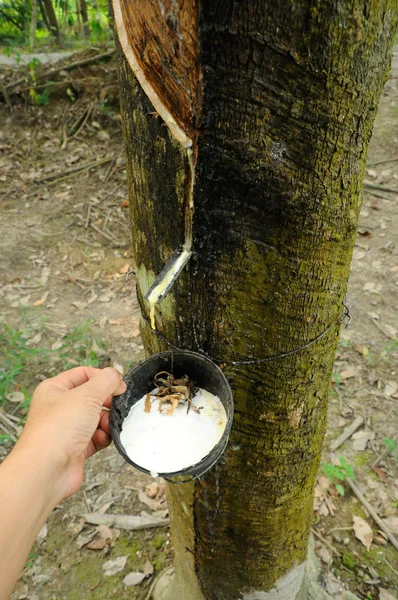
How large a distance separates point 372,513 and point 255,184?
2784 millimetres

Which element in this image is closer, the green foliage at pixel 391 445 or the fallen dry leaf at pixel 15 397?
the green foliage at pixel 391 445

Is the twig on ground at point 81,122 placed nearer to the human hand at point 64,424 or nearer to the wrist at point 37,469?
the human hand at point 64,424

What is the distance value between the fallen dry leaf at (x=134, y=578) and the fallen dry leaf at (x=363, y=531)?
4.75 feet

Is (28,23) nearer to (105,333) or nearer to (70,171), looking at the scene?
(70,171)

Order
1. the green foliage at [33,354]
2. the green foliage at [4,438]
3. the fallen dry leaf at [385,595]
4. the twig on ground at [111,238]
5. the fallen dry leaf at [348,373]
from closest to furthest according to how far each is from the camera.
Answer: the fallen dry leaf at [385,595]
the green foliage at [4,438]
the fallen dry leaf at [348,373]
the green foliage at [33,354]
the twig on ground at [111,238]

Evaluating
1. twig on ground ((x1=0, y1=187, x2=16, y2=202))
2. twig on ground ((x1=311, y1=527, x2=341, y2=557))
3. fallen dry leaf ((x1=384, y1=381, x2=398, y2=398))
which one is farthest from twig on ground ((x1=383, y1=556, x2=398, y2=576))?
twig on ground ((x1=0, y1=187, x2=16, y2=202))

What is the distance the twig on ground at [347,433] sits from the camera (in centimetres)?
336

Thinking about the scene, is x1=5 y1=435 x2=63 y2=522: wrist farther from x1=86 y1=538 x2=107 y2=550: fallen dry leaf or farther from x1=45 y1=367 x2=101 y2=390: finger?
x1=86 y1=538 x2=107 y2=550: fallen dry leaf

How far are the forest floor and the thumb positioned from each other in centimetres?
197

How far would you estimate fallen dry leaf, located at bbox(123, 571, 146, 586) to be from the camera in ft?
9.05

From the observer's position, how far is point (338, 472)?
3098 millimetres

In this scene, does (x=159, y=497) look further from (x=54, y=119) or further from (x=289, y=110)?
(x=54, y=119)

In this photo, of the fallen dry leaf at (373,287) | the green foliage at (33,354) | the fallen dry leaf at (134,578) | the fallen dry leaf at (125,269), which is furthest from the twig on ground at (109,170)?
the fallen dry leaf at (134,578)

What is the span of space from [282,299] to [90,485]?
2711mm
